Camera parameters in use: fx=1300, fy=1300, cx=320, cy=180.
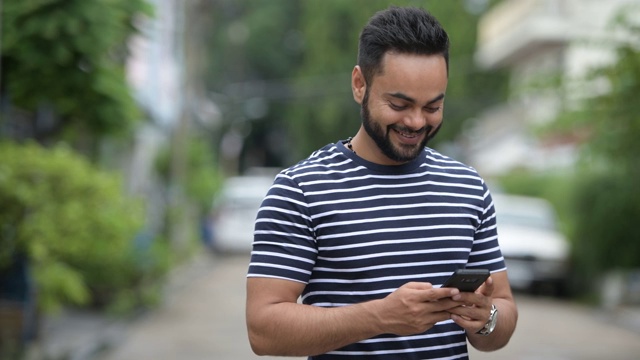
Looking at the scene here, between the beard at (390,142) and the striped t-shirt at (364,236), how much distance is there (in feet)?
0.30

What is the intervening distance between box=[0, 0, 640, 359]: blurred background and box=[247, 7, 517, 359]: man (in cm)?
597

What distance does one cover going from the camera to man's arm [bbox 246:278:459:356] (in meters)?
3.16

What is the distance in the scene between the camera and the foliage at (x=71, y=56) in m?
9.12

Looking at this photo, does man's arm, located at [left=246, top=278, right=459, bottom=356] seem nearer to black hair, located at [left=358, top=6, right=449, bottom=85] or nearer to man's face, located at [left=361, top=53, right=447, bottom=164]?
man's face, located at [left=361, top=53, right=447, bottom=164]

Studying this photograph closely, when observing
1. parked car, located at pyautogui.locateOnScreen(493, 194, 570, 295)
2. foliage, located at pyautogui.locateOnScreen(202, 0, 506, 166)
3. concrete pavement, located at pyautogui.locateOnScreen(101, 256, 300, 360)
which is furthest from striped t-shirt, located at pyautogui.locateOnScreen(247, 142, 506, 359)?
foliage, located at pyautogui.locateOnScreen(202, 0, 506, 166)

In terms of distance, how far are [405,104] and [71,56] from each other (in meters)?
6.39

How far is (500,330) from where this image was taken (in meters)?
3.50

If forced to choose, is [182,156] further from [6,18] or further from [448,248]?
[448,248]

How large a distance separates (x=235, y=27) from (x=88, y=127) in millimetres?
57870

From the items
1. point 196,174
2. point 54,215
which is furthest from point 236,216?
point 54,215

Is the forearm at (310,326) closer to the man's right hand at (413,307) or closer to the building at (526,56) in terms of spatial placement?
the man's right hand at (413,307)

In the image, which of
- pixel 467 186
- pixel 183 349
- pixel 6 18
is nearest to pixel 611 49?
pixel 183 349

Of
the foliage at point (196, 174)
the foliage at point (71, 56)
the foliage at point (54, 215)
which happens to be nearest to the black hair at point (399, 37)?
the foliage at point (71, 56)

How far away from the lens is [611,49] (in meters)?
14.2
